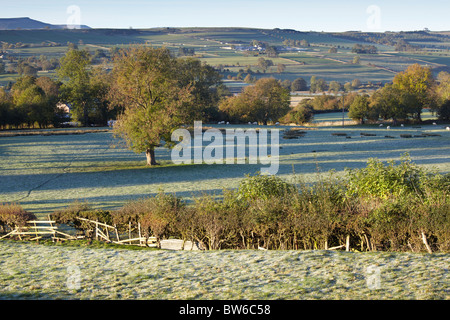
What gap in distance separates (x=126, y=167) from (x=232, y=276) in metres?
30.2

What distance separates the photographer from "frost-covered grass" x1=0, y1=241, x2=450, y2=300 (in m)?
8.17

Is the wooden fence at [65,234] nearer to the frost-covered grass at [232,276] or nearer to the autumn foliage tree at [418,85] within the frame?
the frost-covered grass at [232,276]

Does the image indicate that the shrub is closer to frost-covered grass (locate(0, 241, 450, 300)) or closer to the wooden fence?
the wooden fence

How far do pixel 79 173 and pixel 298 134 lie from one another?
30.8 m

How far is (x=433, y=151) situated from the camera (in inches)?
1690

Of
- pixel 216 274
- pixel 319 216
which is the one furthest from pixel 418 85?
pixel 216 274

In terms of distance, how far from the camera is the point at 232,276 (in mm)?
9305

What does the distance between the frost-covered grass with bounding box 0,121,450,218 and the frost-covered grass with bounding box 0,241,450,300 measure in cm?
897

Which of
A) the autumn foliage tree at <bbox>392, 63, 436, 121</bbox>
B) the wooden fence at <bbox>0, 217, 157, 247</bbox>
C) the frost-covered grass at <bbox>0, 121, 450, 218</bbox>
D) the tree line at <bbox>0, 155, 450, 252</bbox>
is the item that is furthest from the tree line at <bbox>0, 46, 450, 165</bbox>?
the tree line at <bbox>0, 155, 450, 252</bbox>

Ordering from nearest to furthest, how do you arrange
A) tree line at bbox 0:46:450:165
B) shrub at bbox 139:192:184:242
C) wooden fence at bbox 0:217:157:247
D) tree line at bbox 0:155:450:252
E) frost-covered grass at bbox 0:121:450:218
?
tree line at bbox 0:155:450:252 < shrub at bbox 139:192:184:242 < wooden fence at bbox 0:217:157:247 < frost-covered grass at bbox 0:121:450:218 < tree line at bbox 0:46:450:165

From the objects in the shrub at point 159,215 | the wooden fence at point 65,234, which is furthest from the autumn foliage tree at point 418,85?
the wooden fence at point 65,234

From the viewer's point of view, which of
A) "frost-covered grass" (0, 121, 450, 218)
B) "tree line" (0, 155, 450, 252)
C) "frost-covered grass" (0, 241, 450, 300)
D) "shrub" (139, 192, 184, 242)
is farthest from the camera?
"frost-covered grass" (0, 121, 450, 218)
